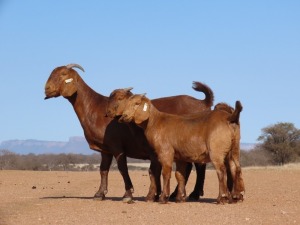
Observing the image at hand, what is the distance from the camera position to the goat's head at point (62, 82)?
17.6m

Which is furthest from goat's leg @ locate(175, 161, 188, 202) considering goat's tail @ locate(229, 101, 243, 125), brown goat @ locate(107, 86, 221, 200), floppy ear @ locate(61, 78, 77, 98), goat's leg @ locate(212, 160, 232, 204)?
floppy ear @ locate(61, 78, 77, 98)

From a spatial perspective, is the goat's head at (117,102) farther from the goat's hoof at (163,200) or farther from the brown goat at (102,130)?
the goat's hoof at (163,200)

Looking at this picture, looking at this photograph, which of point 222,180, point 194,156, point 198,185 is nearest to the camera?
point 222,180

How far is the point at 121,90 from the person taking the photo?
16.9 metres

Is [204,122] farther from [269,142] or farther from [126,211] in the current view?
[269,142]

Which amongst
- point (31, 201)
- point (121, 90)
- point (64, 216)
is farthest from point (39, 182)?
point (64, 216)

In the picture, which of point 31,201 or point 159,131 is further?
point 31,201

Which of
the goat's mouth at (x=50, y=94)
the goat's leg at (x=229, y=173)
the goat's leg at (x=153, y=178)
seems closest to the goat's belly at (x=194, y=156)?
the goat's leg at (x=229, y=173)

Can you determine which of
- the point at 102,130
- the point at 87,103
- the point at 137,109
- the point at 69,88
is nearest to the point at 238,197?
the point at 137,109

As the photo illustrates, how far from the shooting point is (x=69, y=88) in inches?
701

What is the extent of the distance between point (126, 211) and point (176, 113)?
403 cm

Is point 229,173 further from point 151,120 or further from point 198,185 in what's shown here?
point 151,120

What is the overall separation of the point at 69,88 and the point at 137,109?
2.02 m

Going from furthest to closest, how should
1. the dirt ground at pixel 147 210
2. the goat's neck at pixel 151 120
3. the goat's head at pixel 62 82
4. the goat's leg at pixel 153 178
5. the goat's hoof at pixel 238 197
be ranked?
the goat's head at pixel 62 82 → the goat's leg at pixel 153 178 → the goat's neck at pixel 151 120 → the goat's hoof at pixel 238 197 → the dirt ground at pixel 147 210
